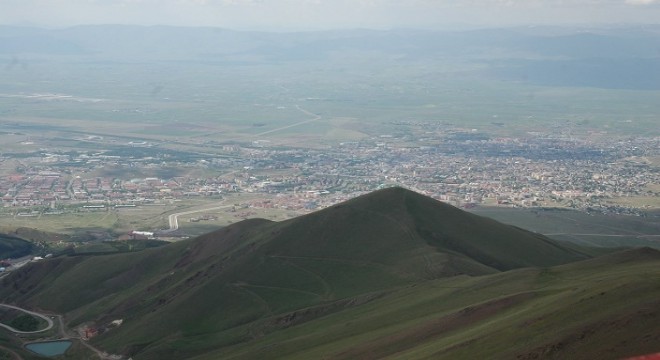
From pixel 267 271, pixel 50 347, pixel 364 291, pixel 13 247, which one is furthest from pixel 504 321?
pixel 13 247

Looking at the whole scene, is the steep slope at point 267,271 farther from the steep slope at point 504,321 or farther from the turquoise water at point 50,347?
the steep slope at point 504,321

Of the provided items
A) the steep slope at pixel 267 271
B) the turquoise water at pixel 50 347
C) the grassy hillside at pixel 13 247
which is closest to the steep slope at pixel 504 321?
the steep slope at pixel 267 271

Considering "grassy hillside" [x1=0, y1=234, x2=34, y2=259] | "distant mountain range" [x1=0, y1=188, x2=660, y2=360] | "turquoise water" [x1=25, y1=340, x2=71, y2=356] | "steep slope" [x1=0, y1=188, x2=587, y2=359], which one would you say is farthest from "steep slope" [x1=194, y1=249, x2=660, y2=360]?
"grassy hillside" [x1=0, y1=234, x2=34, y2=259]

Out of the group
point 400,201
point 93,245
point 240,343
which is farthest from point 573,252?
point 93,245

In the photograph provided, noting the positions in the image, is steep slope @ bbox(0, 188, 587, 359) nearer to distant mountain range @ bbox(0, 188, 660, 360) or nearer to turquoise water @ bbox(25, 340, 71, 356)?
distant mountain range @ bbox(0, 188, 660, 360)

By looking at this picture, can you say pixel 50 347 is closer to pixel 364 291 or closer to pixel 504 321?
pixel 364 291
